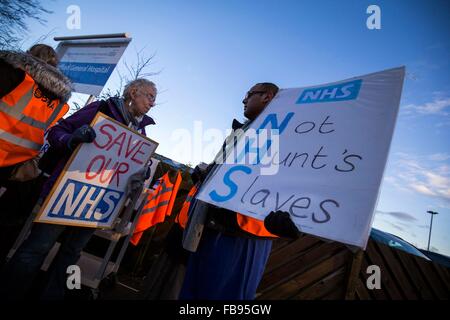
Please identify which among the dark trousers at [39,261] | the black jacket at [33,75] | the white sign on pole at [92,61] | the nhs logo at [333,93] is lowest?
the dark trousers at [39,261]

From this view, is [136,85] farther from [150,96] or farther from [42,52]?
[42,52]

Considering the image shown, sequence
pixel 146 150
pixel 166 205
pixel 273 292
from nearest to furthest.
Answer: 1. pixel 146 150
2. pixel 273 292
3. pixel 166 205

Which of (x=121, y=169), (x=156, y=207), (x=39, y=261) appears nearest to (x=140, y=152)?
(x=121, y=169)

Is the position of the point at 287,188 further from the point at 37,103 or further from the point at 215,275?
the point at 37,103

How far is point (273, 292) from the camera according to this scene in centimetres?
303

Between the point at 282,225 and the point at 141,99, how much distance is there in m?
2.01

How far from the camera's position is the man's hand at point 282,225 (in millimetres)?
895

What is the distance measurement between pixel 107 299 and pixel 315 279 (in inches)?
103

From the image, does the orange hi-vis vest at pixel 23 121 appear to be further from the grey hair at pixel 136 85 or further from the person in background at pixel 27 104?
the grey hair at pixel 136 85

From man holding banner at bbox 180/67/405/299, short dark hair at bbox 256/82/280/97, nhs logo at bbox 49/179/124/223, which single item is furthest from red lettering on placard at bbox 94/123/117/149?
short dark hair at bbox 256/82/280/97

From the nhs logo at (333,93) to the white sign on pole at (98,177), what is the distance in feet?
5.06

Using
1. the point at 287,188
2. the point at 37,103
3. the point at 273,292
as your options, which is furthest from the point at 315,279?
the point at 37,103

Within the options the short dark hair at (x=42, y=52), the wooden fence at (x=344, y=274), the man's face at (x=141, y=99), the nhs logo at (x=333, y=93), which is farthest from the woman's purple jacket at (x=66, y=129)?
the wooden fence at (x=344, y=274)

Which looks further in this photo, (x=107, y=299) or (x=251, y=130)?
(x=107, y=299)
